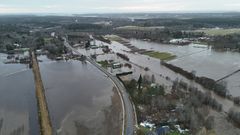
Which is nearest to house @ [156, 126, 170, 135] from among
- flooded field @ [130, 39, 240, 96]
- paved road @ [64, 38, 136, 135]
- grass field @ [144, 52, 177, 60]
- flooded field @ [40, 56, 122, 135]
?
paved road @ [64, 38, 136, 135]

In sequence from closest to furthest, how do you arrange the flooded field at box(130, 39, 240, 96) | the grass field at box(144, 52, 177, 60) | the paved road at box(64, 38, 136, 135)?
1. the paved road at box(64, 38, 136, 135)
2. the flooded field at box(130, 39, 240, 96)
3. the grass field at box(144, 52, 177, 60)

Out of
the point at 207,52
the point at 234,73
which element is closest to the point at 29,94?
the point at 234,73

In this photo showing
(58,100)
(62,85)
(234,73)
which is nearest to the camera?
(58,100)

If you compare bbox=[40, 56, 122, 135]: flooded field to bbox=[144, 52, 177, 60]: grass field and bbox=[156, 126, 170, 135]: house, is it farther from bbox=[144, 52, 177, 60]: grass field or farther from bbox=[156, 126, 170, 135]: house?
bbox=[144, 52, 177, 60]: grass field

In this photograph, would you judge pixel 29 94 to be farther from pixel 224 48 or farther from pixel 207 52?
pixel 224 48

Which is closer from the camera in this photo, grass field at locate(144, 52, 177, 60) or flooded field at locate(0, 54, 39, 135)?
flooded field at locate(0, 54, 39, 135)

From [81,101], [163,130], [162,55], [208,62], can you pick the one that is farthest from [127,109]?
[162,55]

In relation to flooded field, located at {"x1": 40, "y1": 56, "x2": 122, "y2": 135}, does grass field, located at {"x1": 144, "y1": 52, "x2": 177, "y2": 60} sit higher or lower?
higher

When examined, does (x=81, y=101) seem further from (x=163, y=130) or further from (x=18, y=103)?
(x=163, y=130)
